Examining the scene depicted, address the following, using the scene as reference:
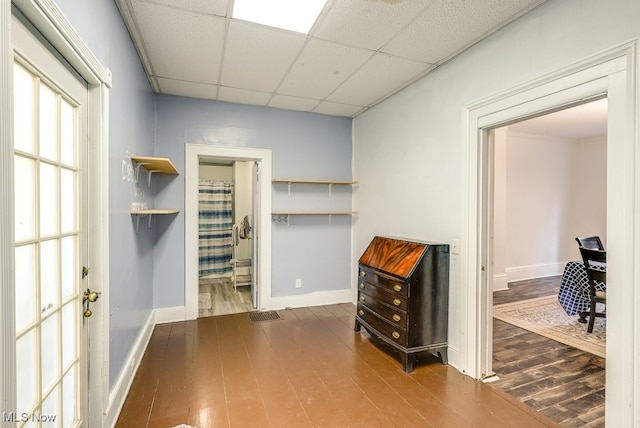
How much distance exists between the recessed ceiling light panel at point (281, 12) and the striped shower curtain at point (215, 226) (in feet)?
13.9

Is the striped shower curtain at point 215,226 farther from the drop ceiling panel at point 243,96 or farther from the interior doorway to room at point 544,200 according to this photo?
the interior doorway to room at point 544,200

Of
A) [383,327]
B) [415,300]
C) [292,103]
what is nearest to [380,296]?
[383,327]

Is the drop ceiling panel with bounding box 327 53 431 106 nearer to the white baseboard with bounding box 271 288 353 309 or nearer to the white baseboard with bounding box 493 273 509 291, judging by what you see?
the white baseboard with bounding box 271 288 353 309

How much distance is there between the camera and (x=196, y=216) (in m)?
3.64

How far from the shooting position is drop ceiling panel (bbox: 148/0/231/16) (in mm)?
1934

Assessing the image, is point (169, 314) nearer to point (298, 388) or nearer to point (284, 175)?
point (298, 388)

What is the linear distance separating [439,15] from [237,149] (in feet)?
8.47

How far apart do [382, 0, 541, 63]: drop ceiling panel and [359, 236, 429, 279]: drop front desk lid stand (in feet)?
5.30

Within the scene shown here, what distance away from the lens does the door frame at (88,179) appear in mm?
812

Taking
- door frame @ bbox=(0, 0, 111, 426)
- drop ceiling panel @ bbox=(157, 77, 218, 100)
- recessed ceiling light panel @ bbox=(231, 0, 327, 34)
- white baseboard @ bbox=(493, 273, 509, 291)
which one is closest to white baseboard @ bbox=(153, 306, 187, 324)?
door frame @ bbox=(0, 0, 111, 426)

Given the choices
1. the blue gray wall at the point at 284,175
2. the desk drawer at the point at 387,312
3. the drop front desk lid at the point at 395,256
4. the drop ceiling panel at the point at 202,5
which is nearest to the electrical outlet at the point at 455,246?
the drop front desk lid at the point at 395,256

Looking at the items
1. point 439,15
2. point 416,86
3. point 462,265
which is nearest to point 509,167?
point 416,86

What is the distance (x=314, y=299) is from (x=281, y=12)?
332 cm

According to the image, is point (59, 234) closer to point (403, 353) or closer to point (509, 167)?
point (403, 353)
